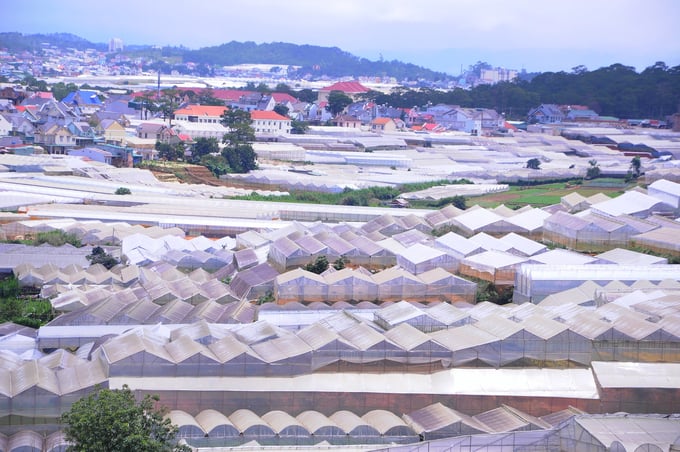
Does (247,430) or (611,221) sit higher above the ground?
(611,221)

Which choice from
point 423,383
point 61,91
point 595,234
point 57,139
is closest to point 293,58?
point 61,91

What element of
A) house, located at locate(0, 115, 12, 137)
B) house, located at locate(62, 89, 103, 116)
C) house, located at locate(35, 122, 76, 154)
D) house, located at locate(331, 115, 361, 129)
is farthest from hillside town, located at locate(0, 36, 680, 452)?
house, located at locate(62, 89, 103, 116)

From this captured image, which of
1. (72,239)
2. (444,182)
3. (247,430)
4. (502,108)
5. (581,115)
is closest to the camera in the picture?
(247,430)

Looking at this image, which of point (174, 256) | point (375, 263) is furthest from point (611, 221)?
point (174, 256)

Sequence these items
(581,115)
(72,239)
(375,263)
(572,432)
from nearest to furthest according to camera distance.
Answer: (572,432), (375,263), (72,239), (581,115)

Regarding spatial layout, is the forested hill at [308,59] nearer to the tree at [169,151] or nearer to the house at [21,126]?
the house at [21,126]

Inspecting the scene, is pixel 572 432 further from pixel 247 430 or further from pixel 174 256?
pixel 174 256
